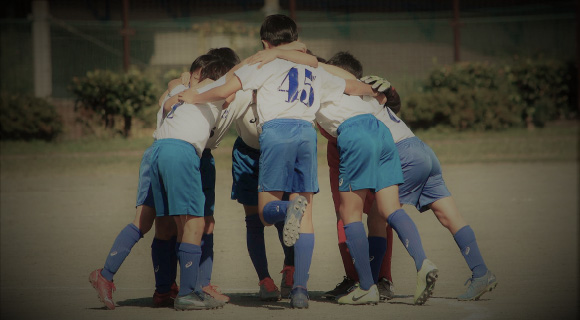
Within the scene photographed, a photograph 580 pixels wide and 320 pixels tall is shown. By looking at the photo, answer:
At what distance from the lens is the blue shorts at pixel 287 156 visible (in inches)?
200

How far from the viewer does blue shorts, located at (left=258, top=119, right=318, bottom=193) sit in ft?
16.7

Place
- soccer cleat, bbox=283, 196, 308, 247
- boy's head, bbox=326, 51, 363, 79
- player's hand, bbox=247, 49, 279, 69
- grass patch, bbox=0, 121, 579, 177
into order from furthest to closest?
grass patch, bbox=0, 121, 579, 177 < boy's head, bbox=326, 51, 363, 79 < player's hand, bbox=247, 49, 279, 69 < soccer cleat, bbox=283, 196, 308, 247

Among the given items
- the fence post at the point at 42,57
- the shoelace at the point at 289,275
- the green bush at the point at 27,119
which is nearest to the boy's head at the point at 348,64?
the shoelace at the point at 289,275

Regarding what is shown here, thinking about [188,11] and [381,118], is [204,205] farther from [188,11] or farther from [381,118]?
[188,11]

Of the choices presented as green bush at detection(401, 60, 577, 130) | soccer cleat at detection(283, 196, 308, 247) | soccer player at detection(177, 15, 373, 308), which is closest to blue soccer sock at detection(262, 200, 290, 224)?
soccer player at detection(177, 15, 373, 308)

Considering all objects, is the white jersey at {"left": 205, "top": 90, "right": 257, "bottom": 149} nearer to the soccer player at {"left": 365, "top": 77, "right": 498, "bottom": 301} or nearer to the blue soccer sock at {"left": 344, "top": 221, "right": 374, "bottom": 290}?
the soccer player at {"left": 365, "top": 77, "right": 498, "bottom": 301}

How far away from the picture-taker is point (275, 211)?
5.07m

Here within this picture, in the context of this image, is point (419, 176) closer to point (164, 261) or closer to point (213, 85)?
point (213, 85)

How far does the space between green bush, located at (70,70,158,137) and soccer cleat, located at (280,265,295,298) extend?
36.0 feet

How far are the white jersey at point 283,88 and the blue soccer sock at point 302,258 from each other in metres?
0.75

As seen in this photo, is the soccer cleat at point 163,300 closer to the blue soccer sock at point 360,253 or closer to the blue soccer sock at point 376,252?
the blue soccer sock at point 360,253

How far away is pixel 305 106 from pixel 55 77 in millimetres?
15375

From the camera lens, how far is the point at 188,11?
80.2 feet

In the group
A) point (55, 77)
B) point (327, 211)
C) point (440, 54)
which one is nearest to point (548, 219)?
point (327, 211)
